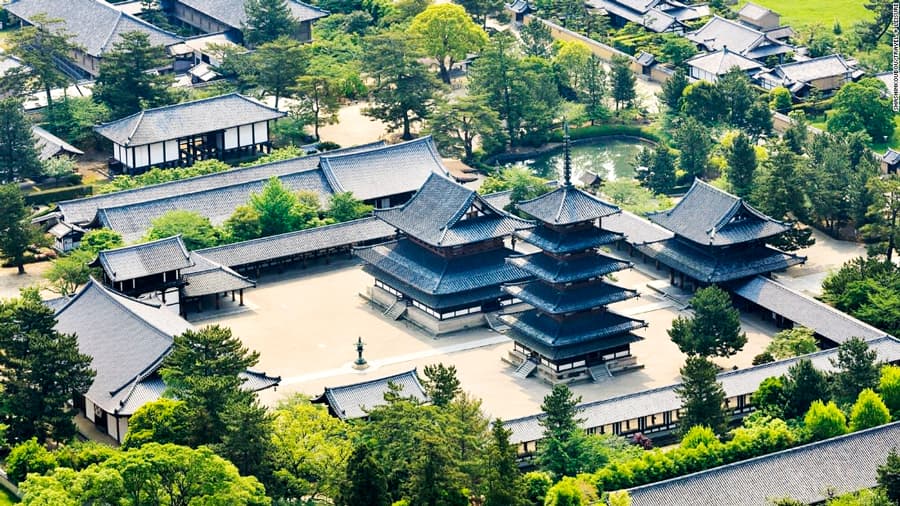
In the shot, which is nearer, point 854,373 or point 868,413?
point 868,413

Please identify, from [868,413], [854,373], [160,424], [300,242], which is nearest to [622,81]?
[300,242]

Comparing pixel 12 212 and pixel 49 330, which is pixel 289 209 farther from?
pixel 49 330

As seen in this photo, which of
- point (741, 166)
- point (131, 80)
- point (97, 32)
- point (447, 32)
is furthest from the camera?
point (447, 32)

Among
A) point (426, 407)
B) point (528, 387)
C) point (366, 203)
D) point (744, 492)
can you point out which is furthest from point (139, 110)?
point (744, 492)

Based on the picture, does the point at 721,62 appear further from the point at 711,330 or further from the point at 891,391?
the point at 891,391

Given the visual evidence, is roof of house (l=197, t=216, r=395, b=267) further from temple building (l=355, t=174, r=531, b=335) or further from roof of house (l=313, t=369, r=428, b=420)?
roof of house (l=313, t=369, r=428, b=420)

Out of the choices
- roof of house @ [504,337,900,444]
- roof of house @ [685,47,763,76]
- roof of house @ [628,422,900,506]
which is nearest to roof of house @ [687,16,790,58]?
roof of house @ [685,47,763,76]
